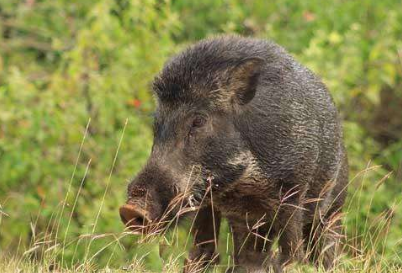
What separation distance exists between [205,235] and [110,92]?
8.44 feet

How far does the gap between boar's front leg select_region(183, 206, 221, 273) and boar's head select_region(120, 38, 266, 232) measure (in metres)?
0.41

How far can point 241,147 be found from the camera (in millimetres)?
5426

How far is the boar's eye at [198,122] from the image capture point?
540cm

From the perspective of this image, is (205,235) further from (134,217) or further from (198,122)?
(134,217)

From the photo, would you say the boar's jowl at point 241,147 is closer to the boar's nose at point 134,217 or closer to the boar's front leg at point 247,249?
the boar's front leg at point 247,249

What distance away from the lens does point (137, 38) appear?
841 centimetres

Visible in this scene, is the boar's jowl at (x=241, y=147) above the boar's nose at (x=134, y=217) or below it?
above

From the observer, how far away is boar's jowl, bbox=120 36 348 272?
5.30 m

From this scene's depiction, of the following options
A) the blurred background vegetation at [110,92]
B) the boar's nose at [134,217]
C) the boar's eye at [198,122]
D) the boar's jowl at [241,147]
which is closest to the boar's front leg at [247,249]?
the boar's jowl at [241,147]

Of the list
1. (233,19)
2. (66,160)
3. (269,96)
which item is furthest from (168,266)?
(233,19)

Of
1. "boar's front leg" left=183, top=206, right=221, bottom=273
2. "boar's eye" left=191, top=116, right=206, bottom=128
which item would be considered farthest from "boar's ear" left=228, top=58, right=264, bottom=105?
"boar's front leg" left=183, top=206, right=221, bottom=273

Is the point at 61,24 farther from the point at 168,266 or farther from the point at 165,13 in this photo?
the point at 168,266

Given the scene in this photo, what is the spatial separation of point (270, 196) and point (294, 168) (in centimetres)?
20

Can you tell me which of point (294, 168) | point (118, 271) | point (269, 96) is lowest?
point (118, 271)
